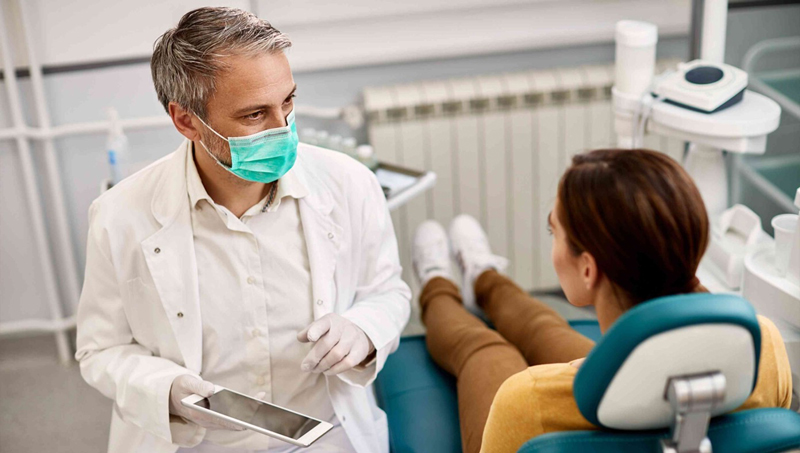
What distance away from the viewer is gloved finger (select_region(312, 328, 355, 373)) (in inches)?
51.9

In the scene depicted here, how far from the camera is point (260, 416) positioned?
1.24 m

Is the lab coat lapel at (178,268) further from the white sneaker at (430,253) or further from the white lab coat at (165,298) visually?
the white sneaker at (430,253)

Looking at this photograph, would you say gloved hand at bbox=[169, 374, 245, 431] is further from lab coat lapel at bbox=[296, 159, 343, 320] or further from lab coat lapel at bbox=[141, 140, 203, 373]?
lab coat lapel at bbox=[296, 159, 343, 320]

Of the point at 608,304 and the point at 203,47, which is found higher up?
the point at 203,47

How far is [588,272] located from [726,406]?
22 cm

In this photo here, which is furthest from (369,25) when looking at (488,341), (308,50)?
(488,341)

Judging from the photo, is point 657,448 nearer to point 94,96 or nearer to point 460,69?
point 460,69

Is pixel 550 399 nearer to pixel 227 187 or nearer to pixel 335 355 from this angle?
pixel 335 355

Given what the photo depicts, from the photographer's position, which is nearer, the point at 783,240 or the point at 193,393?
the point at 193,393


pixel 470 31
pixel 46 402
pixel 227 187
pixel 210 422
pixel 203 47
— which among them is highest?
pixel 203 47

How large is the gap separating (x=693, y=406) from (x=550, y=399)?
9.6 inches

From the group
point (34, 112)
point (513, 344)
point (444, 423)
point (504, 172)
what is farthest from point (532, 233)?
point (34, 112)

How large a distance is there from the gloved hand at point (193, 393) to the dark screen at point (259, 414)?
0.02 meters

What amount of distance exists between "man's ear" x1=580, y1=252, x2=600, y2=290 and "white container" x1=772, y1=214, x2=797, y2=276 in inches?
24.5
